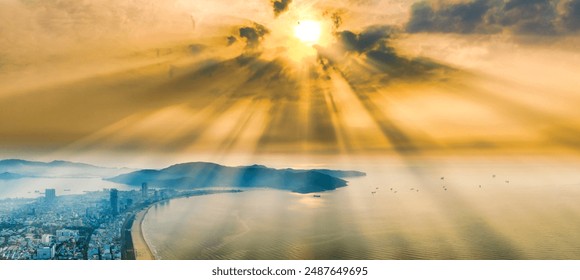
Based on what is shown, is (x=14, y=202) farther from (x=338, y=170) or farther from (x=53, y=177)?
(x=338, y=170)

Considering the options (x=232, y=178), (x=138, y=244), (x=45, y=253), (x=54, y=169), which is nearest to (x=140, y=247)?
(x=138, y=244)

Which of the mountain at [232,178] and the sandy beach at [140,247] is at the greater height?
the mountain at [232,178]

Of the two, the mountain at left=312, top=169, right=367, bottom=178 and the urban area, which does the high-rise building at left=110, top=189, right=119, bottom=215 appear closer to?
the urban area

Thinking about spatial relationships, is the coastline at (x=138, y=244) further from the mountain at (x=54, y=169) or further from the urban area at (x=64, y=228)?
the mountain at (x=54, y=169)

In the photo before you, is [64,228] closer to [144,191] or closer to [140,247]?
[140,247]

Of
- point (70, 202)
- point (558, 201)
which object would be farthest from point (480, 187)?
point (70, 202)

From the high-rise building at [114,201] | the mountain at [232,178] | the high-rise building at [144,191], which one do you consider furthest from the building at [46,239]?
the high-rise building at [144,191]
